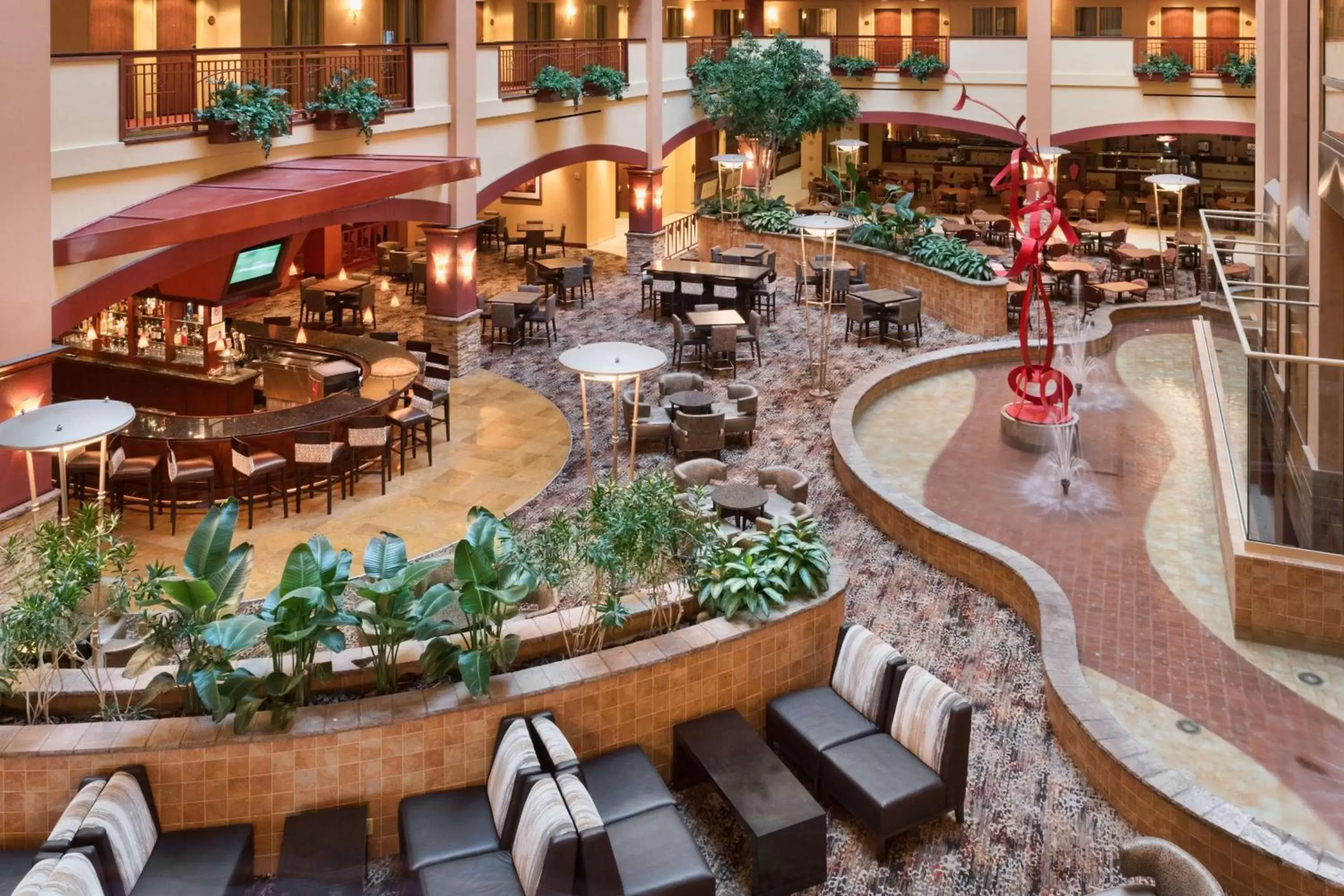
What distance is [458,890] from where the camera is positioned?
208 inches

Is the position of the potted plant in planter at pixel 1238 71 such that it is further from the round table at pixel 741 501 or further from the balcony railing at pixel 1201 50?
the round table at pixel 741 501

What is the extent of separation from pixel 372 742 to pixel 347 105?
11000mm

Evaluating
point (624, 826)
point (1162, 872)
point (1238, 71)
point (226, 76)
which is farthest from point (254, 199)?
point (1238, 71)

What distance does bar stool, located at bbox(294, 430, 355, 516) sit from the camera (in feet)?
40.1

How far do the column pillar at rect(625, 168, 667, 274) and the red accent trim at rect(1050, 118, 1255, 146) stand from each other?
9.66 meters

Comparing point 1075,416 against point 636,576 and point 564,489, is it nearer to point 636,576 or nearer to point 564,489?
point 564,489

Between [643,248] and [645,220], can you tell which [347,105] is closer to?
[645,220]

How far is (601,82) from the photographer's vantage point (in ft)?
71.0

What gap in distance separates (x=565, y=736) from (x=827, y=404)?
9625 mm

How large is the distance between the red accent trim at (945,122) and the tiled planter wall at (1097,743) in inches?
692

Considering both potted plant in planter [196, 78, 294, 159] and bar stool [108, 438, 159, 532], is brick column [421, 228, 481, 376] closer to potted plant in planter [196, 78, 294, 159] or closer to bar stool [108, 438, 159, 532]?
potted plant in planter [196, 78, 294, 159]

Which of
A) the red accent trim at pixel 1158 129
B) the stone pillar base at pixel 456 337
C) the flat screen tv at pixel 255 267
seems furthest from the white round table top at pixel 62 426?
the red accent trim at pixel 1158 129

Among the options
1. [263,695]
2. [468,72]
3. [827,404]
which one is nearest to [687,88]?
[468,72]

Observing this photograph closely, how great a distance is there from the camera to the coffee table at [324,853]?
5.31m
